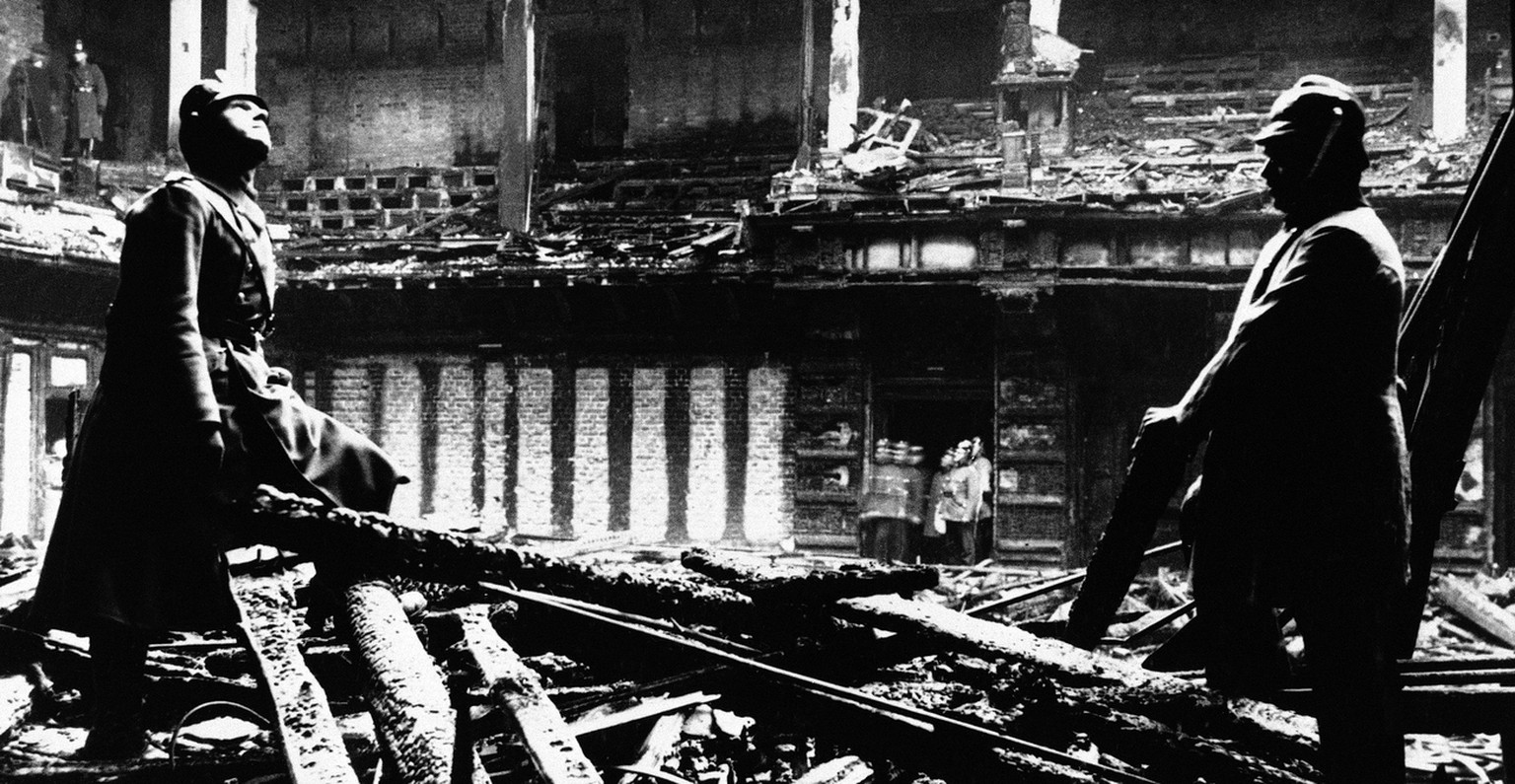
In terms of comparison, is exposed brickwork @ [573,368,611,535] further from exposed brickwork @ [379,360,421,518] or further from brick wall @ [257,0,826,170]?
brick wall @ [257,0,826,170]

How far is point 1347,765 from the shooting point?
295 centimetres

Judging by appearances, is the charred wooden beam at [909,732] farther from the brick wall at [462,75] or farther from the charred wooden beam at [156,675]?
the brick wall at [462,75]

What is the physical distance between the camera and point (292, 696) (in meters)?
3.13

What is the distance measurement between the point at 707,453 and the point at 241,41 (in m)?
10.7

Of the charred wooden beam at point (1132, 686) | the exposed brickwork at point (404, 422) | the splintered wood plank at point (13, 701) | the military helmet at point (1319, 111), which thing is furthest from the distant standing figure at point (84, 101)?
the military helmet at point (1319, 111)

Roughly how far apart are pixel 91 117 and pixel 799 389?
528 inches

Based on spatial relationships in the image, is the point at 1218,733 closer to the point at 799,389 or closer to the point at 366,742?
the point at 366,742

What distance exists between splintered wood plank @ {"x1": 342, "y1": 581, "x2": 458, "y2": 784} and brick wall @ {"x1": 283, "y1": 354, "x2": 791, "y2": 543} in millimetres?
10697

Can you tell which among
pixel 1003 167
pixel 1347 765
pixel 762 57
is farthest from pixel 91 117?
pixel 1347 765

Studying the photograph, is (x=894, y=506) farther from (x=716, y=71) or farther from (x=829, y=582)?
(x=829, y=582)

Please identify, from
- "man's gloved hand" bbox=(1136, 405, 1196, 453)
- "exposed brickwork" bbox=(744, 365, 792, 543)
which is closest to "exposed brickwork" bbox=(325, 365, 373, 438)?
"exposed brickwork" bbox=(744, 365, 792, 543)

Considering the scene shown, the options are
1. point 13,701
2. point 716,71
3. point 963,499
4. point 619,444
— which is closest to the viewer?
point 13,701

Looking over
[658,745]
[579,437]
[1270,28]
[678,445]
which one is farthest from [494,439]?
[1270,28]

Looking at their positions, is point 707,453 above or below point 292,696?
below
